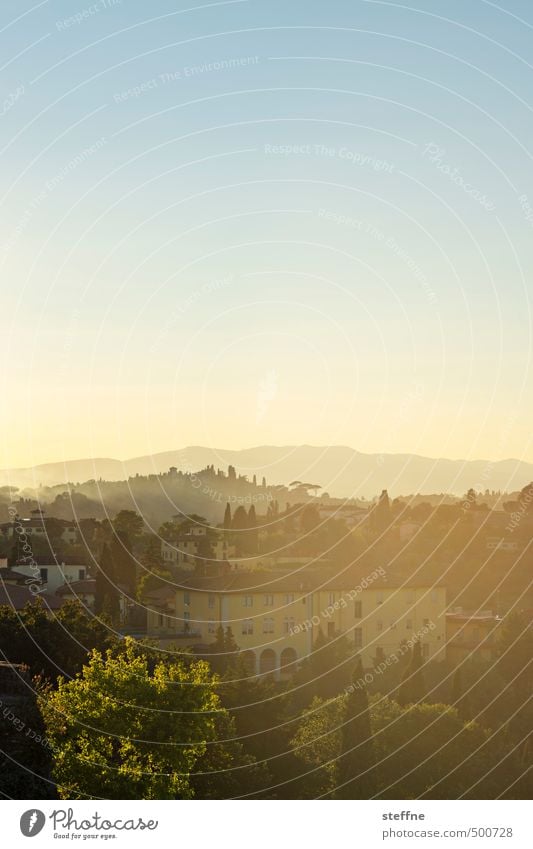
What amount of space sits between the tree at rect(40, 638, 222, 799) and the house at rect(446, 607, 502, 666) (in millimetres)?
21612

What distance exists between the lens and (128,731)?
80.0 ft

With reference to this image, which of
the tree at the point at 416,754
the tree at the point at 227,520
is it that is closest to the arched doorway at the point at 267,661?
the tree at the point at 416,754

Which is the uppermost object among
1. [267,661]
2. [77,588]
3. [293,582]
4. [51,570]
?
[51,570]

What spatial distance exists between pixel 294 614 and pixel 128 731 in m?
27.0

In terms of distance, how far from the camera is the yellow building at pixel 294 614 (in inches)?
1901

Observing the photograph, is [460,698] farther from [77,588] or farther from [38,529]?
[38,529]

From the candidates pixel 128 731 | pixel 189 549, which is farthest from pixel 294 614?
pixel 128 731

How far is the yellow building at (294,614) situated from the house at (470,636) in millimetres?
453

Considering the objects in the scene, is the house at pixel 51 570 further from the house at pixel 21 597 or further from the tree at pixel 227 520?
the tree at pixel 227 520

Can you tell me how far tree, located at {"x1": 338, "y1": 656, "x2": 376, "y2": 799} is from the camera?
2886cm

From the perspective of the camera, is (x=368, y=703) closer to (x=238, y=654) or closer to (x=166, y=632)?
(x=238, y=654)
